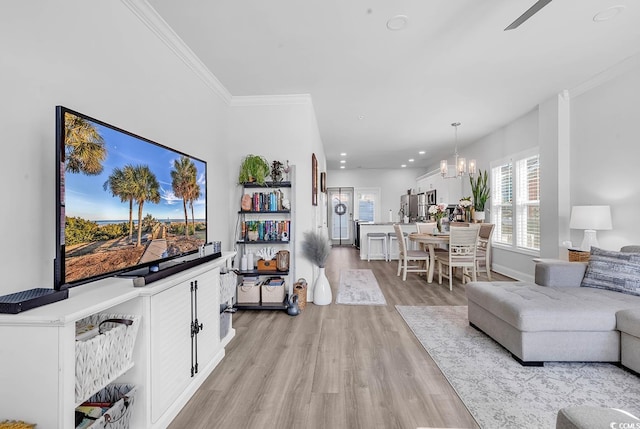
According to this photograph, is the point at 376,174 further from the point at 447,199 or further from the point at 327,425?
the point at 327,425

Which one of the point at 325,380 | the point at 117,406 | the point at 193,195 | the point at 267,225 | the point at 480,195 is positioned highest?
the point at 480,195

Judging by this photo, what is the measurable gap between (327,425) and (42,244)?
1.75m

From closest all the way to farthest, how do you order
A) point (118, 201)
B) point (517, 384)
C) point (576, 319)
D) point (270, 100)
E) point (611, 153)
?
1. point (118, 201)
2. point (517, 384)
3. point (576, 319)
4. point (611, 153)
5. point (270, 100)

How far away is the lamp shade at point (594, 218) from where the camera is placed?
10.2 feet

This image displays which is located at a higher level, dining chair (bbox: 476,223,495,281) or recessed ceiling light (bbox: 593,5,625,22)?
recessed ceiling light (bbox: 593,5,625,22)

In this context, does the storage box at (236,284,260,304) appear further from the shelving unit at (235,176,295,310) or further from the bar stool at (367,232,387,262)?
the bar stool at (367,232,387,262)

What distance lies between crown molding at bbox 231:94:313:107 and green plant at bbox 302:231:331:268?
175 cm

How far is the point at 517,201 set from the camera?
498 centimetres

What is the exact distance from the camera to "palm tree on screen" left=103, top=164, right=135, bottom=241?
1509 mm

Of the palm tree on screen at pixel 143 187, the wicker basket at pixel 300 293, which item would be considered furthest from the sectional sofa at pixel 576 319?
the palm tree on screen at pixel 143 187

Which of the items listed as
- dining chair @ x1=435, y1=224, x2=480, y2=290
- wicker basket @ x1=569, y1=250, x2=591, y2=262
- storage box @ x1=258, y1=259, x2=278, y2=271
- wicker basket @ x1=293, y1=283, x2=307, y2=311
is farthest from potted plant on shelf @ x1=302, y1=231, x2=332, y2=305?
wicker basket @ x1=569, y1=250, x2=591, y2=262

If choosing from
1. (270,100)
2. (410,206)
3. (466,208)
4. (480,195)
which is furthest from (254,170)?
(410,206)

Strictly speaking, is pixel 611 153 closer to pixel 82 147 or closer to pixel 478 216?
pixel 478 216

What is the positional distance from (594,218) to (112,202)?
4.40 meters
